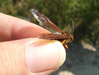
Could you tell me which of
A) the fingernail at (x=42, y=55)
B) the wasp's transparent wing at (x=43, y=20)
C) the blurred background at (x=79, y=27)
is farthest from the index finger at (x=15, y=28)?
the blurred background at (x=79, y=27)

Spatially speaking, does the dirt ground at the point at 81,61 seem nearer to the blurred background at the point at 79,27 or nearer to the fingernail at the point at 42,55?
the blurred background at the point at 79,27

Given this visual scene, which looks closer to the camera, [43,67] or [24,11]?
[43,67]

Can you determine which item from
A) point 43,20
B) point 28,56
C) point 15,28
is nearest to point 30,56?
point 28,56

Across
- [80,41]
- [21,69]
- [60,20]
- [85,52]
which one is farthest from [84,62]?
[21,69]

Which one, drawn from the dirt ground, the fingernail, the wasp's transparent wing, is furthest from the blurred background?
the fingernail

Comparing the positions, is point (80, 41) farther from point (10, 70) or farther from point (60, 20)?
point (10, 70)
